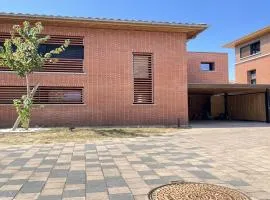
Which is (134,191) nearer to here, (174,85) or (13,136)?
(13,136)

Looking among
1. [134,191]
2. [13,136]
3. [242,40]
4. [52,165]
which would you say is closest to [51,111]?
[13,136]

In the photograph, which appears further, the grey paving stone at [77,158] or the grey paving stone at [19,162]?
the grey paving stone at [77,158]

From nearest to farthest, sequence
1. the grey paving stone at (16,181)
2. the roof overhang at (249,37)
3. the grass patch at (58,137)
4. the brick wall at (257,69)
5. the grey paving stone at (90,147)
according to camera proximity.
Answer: the grey paving stone at (16,181) → the grey paving stone at (90,147) → the grass patch at (58,137) → the roof overhang at (249,37) → the brick wall at (257,69)

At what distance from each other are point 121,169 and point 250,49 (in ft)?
98.4

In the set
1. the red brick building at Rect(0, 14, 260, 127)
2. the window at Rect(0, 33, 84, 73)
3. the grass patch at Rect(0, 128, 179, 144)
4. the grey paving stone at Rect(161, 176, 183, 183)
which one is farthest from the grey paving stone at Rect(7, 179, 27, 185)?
the window at Rect(0, 33, 84, 73)

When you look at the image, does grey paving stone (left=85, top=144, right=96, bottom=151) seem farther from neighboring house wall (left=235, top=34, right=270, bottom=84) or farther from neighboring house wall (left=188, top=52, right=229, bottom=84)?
neighboring house wall (left=235, top=34, right=270, bottom=84)

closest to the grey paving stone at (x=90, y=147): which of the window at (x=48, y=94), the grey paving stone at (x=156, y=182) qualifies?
the grey paving stone at (x=156, y=182)

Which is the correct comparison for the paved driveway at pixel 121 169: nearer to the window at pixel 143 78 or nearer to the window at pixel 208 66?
the window at pixel 143 78

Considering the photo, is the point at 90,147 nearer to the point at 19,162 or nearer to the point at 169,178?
the point at 19,162

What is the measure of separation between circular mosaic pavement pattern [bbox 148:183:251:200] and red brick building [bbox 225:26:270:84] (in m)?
26.7

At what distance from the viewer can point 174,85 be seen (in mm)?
20656

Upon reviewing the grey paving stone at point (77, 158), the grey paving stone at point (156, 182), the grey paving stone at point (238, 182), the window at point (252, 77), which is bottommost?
the grey paving stone at point (238, 182)

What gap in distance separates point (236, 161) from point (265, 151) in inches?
87.2

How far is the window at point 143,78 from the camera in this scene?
20.5 m
